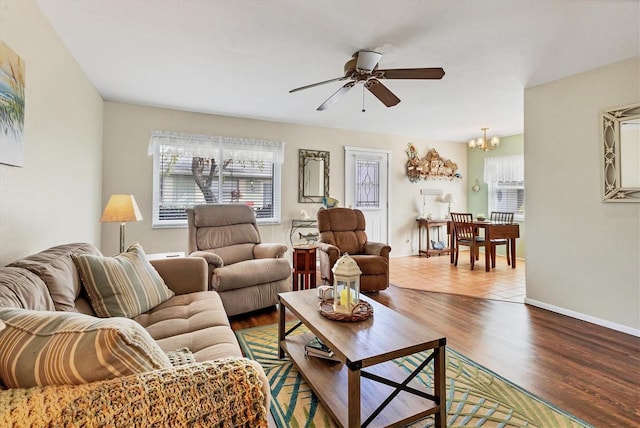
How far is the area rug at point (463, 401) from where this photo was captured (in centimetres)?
148

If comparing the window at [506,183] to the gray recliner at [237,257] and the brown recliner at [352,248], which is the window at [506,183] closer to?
the brown recliner at [352,248]

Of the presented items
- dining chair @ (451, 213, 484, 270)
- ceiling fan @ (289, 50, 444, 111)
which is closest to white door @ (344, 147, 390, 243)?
dining chair @ (451, 213, 484, 270)

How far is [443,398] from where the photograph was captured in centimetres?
141

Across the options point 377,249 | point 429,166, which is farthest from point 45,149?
point 429,166

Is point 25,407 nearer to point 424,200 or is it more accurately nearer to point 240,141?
point 240,141

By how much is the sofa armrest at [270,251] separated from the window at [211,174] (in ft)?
4.56

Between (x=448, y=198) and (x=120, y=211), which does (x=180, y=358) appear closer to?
(x=120, y=211)

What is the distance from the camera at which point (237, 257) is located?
3.32 m

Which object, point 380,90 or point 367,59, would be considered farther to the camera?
point 380,90

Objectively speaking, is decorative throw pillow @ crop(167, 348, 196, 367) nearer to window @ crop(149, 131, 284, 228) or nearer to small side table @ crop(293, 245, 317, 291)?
small side table @ crop(293, 245, 317, 291)

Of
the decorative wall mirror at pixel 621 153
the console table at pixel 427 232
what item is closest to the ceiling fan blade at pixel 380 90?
the decorative wall mirror at pixel 621 153

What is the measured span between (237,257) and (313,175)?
7.27ft

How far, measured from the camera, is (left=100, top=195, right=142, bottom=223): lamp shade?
2.65 metres

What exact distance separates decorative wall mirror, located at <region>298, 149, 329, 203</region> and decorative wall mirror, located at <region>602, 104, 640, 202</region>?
3457 mm
